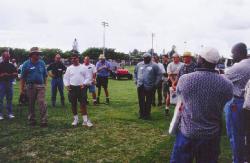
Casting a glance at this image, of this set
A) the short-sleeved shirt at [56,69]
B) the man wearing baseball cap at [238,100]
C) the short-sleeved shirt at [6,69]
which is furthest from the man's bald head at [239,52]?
the short-sleeved shirt at [56,69]

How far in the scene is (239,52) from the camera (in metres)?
6.93

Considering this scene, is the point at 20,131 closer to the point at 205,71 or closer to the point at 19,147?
the point at 19,147

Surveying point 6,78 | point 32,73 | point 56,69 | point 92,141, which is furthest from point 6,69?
point 92,141

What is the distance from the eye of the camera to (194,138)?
4.86m

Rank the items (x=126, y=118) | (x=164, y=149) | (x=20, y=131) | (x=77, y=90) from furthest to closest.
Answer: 1. (x=126, y=118)
2. (x=77, y=90)
3. (x=20, y=131)
4. (x=164, y=149)

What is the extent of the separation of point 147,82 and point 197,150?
8930 mm

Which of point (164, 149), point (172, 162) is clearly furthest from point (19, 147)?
point (172, 162)

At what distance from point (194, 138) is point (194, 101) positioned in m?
0.41

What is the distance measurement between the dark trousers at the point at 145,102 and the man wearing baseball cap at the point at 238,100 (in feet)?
22.3

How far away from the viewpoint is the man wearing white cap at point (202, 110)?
4859 millimetres

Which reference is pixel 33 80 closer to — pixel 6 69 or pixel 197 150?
pixel 6 69

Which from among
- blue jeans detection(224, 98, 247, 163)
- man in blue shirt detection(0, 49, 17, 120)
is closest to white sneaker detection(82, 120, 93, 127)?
man in blue shirt detection(0, 49, 17, 120)

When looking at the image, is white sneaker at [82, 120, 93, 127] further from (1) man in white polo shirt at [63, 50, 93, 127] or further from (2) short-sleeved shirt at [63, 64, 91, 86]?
(2) short-sleeved shirt at [63, 64, 91, 86]

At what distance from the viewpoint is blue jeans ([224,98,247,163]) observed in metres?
6.75
